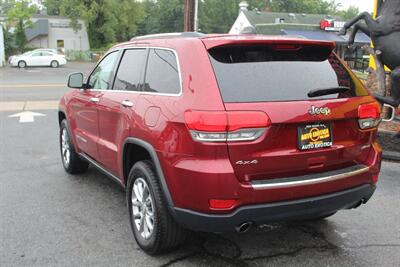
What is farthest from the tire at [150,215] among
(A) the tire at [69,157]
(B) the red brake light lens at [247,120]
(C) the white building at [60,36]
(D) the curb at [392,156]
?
(C) the white building at [60,36]

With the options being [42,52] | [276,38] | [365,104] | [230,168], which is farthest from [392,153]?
[42,52]

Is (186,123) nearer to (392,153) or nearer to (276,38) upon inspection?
(276,38)

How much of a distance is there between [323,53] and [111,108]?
2.05 metres

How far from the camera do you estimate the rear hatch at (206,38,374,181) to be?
10.8 ft

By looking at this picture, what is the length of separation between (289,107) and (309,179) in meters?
0.57

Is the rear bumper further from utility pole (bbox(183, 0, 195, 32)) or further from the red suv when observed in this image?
utility pole (bbox(183, 0, 195, 32))

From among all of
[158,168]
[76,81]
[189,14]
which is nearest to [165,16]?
[189,14]

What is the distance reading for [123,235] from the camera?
14.4 feet

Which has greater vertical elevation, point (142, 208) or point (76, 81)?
point (76, 81)

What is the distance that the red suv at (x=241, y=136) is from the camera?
10.7ft

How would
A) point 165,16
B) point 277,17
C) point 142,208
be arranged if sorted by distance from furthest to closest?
1. point 165,16
2. point 277,17
3. point 142,208

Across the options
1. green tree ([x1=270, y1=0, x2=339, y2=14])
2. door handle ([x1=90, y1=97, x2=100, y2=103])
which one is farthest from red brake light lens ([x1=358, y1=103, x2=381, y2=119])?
green tree ([x1=270, y1=0, x2=339, y2=14])

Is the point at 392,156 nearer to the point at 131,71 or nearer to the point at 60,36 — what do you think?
the point at 131,71

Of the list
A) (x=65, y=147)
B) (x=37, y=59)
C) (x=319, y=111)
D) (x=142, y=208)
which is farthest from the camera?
(x=37, y=59)
